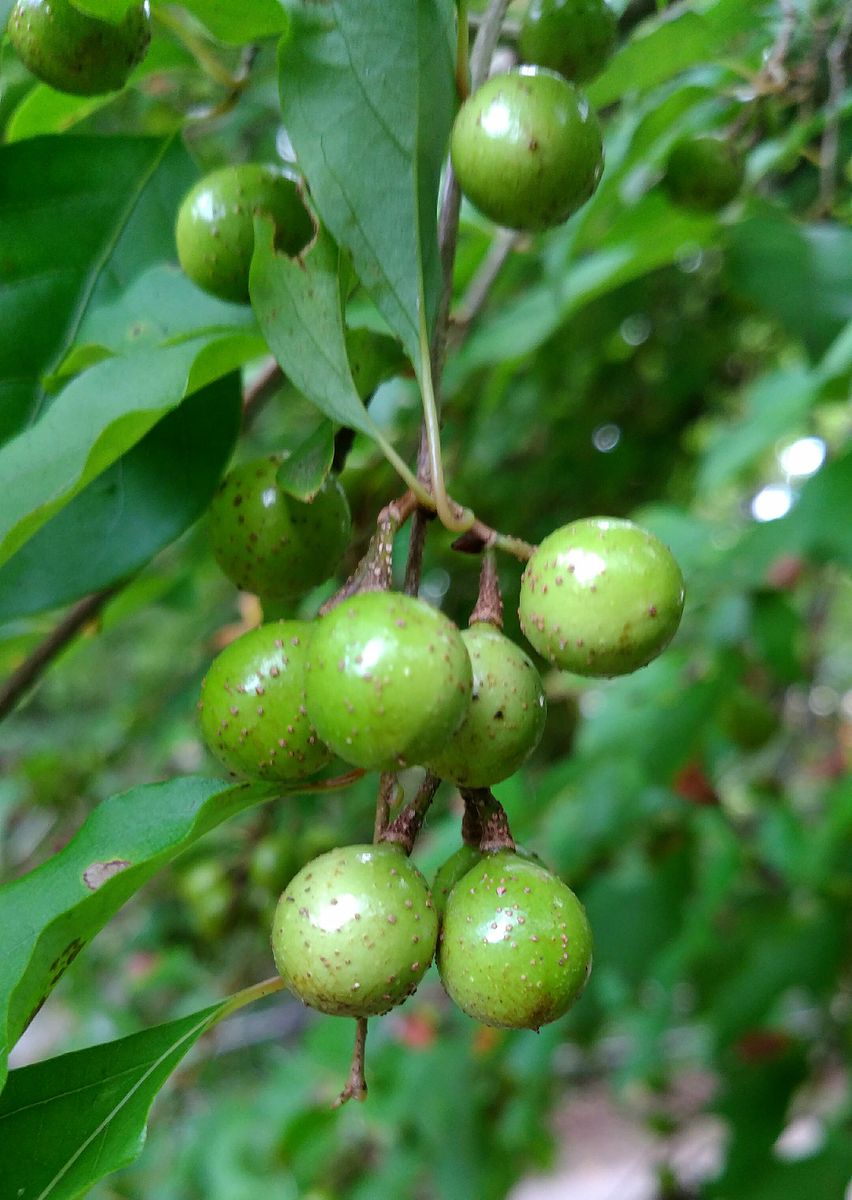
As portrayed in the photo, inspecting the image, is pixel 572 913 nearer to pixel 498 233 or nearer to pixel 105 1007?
pixel 498 233

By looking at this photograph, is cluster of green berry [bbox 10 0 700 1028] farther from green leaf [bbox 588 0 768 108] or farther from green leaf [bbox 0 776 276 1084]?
green leaf [bbox 588 0 768 108]

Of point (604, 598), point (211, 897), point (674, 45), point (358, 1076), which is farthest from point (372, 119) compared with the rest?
point (211, 897)

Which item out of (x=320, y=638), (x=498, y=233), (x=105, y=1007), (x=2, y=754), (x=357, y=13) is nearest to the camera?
(x=320, y=638)

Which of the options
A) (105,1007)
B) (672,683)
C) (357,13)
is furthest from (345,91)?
(105,1007)

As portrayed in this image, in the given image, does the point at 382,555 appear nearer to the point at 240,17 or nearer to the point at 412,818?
the point at 412,818

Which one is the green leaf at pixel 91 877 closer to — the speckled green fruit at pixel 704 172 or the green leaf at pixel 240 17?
the green leaf at pixel 240 17

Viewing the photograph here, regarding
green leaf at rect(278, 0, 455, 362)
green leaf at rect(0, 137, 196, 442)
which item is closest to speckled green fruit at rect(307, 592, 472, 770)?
green leaf at rect(278, 0, 455, 362)
